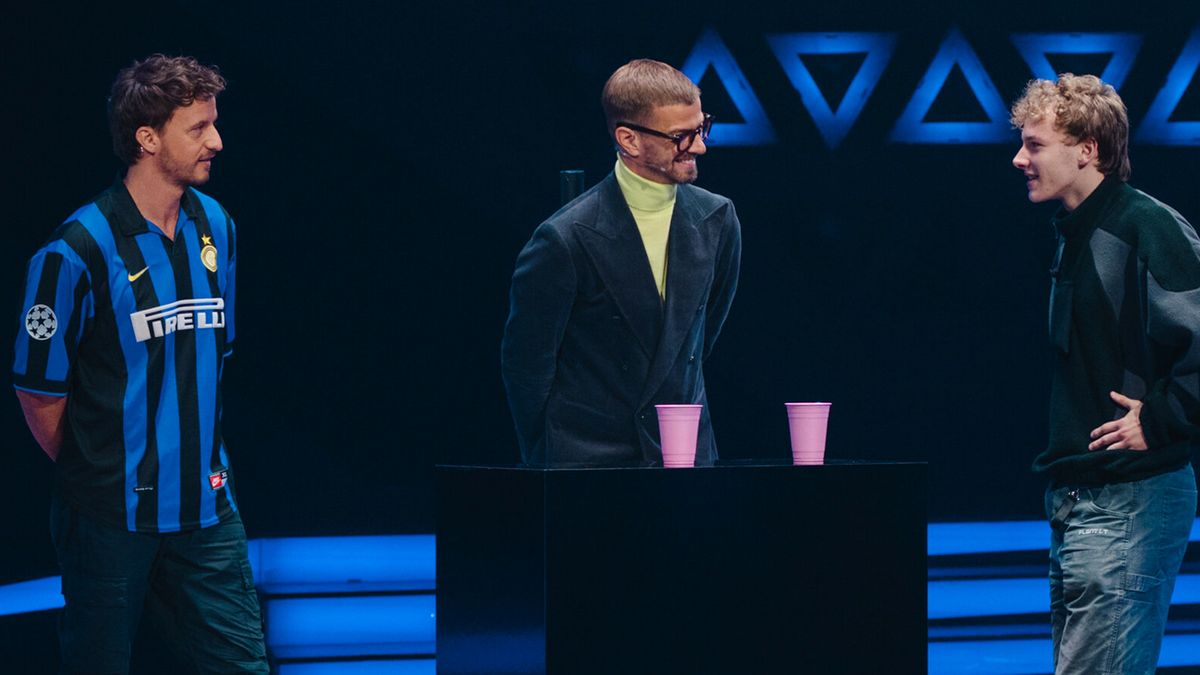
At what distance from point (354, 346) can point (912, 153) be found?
2.05 meters

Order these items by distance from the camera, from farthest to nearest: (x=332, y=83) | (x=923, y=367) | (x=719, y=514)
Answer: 1. (x=923, y=367)
2. (x=332, y=83)
3. (x=719, y=514)

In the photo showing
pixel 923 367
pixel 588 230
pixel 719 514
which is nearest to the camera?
pixel 719 514

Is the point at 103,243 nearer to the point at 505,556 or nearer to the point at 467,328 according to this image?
the point at 505,556

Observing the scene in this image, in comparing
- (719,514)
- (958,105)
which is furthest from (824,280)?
(719,514)

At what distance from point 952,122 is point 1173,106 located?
0.81 m

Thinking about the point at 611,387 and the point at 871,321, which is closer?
the point at 611,387

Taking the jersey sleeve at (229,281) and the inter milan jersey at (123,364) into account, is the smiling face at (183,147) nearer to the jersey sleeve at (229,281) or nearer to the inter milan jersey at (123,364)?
the inter milan jersey at (123,364)

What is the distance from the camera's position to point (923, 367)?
228 inches

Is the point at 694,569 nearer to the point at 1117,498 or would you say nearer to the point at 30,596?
the point at 1117,498

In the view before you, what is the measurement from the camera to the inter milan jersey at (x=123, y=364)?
3510 mm

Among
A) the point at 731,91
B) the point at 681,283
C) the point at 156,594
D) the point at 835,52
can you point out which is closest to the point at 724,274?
the point at 681,283

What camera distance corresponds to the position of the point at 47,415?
3.55 meters

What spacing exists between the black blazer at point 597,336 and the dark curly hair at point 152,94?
0.87 meters

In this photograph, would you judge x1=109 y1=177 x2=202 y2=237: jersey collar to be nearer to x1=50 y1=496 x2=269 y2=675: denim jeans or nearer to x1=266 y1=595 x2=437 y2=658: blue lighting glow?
x1=50 y1=496 x2=269 y2=675: denim jeans
